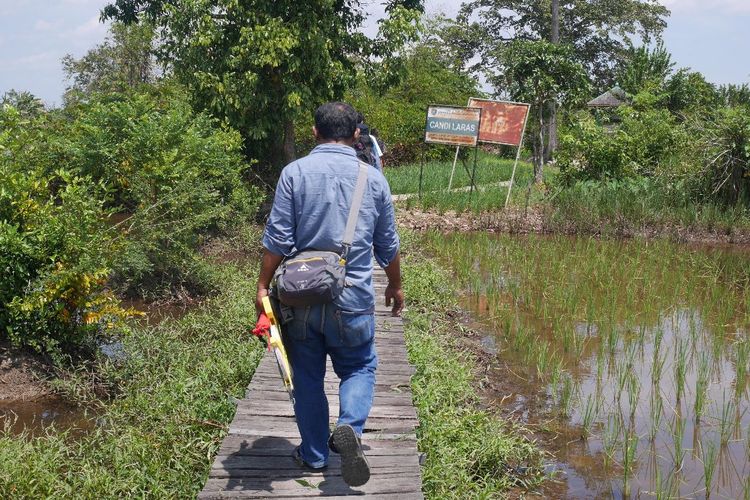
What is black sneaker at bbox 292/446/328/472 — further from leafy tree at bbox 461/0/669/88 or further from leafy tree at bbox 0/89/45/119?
leafy tree at bbox 461/0/669/88

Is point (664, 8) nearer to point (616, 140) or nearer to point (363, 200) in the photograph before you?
point (616, 140)

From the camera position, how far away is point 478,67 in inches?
1227

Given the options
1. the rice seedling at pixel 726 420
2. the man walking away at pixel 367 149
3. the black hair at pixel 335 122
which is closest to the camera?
the black hair at pixel 335 122

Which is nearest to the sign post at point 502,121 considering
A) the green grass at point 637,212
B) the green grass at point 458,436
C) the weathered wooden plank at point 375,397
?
the green grass at point 637,212

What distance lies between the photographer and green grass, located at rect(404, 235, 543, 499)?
389 cm

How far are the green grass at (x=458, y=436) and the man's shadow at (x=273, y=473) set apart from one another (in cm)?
58

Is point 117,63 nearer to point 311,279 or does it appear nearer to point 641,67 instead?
point 641,67

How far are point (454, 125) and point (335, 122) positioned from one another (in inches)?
457

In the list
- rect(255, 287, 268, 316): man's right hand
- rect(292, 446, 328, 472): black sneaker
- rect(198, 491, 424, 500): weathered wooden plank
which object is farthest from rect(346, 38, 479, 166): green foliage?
rect(198, 491, 424, 500): weathered wooden plank

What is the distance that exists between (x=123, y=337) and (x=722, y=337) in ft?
16.7

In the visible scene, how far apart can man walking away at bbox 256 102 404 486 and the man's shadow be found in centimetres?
23

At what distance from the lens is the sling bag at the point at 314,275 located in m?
2.95

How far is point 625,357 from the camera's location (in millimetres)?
6375

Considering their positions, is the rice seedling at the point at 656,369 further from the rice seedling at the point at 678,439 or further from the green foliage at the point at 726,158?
the green foliage at the point at 726,158
